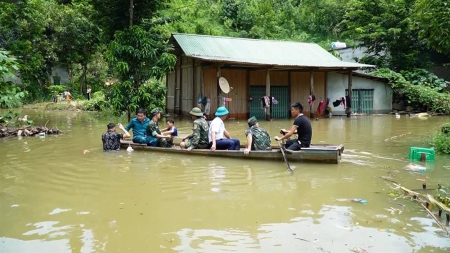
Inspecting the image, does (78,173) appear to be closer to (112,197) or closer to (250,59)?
(112,197)

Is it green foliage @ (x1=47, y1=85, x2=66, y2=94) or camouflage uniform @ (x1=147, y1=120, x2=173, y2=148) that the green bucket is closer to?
camouflage uniform @ (x1=147, y1=120, x2=173, y2=148)

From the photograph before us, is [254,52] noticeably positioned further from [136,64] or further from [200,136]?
[200,136]

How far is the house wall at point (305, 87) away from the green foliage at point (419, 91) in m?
3.71

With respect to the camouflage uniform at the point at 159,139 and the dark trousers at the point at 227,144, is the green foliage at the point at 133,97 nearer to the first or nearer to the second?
the camouflage uniform at the point at 159,139

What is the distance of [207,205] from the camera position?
228 inches

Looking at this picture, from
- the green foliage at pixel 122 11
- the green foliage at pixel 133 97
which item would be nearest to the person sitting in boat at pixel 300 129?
the green foliage at pixel 133 97

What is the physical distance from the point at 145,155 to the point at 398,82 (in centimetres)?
1807

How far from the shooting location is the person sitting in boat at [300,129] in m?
8.62

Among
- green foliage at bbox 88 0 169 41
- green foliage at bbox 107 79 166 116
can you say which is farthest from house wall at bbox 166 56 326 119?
green foliage at bbox 88 0 169 41

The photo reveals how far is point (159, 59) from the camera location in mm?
15172

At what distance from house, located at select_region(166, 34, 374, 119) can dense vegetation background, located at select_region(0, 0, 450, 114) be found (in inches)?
69.2

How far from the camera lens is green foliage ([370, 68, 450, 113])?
71.6 ft

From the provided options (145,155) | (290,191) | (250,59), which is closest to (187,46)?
(250,59)

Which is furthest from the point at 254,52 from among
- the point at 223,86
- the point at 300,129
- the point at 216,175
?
the point at 216,175
